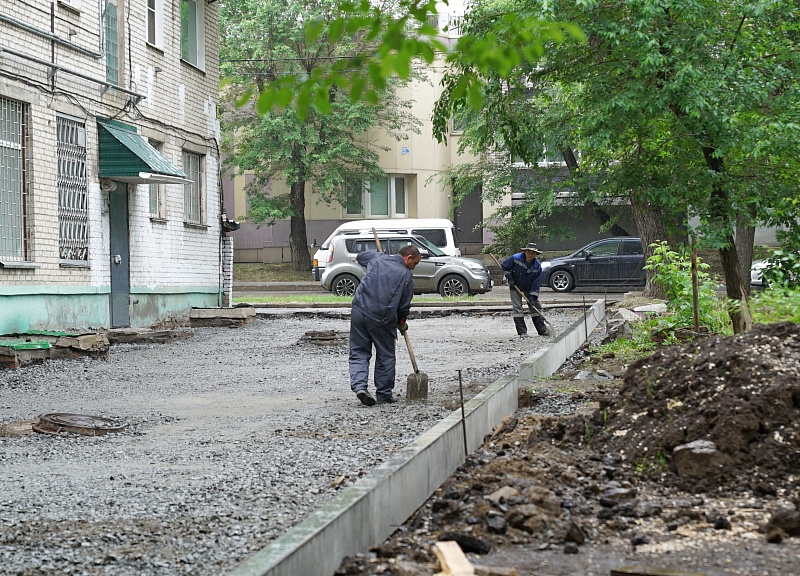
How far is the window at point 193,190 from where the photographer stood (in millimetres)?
21453

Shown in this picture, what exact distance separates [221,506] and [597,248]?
28.2m

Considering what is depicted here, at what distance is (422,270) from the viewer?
29672mm

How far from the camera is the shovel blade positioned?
1005 cm

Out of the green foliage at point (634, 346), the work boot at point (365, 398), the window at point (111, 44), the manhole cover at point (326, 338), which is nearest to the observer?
the work boot at point (365, 398)

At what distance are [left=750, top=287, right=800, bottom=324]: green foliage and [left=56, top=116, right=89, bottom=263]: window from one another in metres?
10.9

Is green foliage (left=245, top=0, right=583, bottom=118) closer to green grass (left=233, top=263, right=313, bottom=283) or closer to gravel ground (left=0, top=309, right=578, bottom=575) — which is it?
gravel ground (left=0, top=309, right=578, bottom=575)

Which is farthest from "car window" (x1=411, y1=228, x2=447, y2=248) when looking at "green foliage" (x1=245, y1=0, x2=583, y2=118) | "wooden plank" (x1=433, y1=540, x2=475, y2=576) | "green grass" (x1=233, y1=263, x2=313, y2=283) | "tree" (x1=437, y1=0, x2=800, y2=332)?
"green foliage" (x1=245, y1=0, x2=583, y2=118)

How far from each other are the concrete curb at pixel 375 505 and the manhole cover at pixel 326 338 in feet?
27.9

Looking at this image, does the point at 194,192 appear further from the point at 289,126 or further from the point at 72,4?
the point at 289,126

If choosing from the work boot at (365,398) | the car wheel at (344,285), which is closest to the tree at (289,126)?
the car wheel at (344,285)

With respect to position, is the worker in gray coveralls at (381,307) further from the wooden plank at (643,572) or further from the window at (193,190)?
the window at (193,190)

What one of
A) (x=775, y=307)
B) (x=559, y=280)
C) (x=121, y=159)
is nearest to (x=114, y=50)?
Answer: (x=121, y=159)

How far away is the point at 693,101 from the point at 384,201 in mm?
33831

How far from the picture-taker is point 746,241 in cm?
2256
